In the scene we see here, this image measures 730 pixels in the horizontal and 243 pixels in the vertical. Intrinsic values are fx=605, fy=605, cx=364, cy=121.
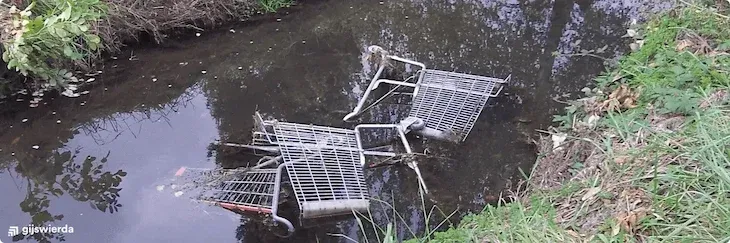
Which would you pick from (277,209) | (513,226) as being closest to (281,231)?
(277,209)

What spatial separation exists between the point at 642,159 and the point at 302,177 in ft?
6.12

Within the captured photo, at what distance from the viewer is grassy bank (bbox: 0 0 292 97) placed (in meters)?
4.30

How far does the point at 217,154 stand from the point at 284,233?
3.24 ft

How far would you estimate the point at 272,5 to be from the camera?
6.81 m

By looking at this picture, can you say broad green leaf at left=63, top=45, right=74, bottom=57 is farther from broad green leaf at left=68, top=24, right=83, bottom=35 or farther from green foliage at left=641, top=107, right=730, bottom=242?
green foliage at left=641, top=107, right=730, bottom=242

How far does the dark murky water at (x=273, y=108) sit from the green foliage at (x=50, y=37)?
329 millimetres

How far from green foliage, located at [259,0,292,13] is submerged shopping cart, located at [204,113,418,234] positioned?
2973 millimetres

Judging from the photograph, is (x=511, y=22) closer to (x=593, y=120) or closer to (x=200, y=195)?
(x=593, y=120)

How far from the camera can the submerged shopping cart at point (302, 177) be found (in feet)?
11.5

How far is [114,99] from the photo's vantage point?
16.4 feet

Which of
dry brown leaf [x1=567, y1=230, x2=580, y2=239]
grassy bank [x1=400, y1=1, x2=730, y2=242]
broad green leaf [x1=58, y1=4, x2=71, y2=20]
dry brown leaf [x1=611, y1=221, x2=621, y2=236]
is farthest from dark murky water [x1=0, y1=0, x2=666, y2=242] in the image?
dry brown leaf [x1=611, y1=221, x2=621, y2=236]

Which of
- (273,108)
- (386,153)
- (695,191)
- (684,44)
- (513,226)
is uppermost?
(695,191)

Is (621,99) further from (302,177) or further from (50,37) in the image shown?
(50,37)

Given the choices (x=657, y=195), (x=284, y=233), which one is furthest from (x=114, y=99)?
(x=657, y=195)
